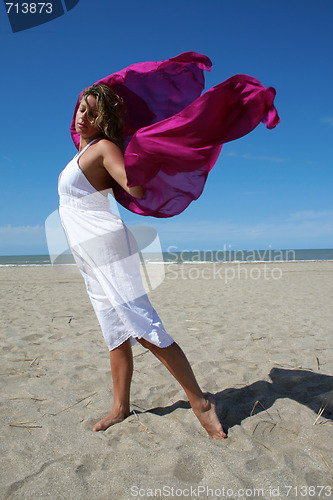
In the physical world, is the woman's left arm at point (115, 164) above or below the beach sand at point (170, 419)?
above

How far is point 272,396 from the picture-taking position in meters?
2.42

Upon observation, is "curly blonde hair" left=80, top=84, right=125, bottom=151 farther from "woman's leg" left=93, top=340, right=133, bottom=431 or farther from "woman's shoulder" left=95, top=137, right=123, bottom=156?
"woman's leg" left=93, top=340, right=133, bottom=431

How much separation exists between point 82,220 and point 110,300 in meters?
0.48

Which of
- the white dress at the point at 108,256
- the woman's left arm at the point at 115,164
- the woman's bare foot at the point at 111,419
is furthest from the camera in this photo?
the woman's bare foot at the point at 111,419

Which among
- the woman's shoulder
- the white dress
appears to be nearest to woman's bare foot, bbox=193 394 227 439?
the white dress

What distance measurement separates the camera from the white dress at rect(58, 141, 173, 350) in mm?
1883

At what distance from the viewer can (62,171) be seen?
2.05 metres

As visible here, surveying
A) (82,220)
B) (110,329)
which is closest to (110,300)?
(110,329)

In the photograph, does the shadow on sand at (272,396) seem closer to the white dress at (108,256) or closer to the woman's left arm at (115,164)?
the white dress at (108,256)

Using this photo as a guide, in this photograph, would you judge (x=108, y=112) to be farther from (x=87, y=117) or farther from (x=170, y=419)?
(x=170, y=419)

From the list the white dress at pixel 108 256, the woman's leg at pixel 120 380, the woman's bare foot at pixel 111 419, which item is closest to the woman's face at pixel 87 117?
the white dress at pixel 108 256

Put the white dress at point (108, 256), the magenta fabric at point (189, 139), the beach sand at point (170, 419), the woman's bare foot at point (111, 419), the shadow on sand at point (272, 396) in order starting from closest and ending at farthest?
the beach sand at point (170, 419)
the magenta fabric at point (189, 139)
the white dress at point (108, 256)
the woman's bare foot at point (111, 419)
the shadow on sand at point (272, 396)

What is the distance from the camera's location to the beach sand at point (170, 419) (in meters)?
1.54

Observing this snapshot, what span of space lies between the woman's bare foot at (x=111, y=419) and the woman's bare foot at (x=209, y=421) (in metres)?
0.49
